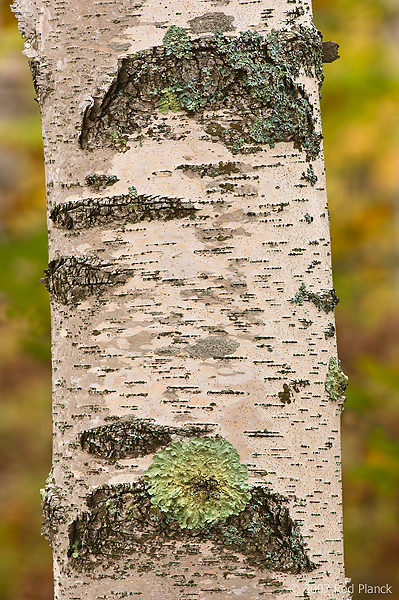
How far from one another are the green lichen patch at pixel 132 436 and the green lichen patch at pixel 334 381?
26 centimetres

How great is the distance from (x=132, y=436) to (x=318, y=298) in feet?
1.46

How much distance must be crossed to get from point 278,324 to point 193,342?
166mm

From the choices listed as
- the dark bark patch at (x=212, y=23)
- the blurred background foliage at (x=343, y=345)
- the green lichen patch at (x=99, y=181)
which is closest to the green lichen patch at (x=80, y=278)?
the green lichen patch at (x=99, y=181)

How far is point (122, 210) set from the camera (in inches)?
41.8

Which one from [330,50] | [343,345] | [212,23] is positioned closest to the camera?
[212,23]

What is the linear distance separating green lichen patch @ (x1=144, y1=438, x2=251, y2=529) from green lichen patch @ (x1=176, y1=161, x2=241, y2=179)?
0.50 m

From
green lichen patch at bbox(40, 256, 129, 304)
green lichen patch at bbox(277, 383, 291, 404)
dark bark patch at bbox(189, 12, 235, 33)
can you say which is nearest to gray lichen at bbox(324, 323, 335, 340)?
green lichen patch at bbox(277, 383, 291, 404)

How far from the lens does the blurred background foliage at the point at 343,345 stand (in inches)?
119

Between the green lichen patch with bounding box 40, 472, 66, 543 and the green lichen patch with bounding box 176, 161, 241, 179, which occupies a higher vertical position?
the green lichen patch with bounding box 176, 161, 241, 179

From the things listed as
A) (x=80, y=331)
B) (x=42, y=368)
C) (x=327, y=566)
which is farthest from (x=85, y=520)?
(x=42, y=368)

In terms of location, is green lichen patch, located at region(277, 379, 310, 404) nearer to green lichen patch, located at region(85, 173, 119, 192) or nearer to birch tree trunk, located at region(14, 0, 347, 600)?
birch tree trunk, located at region(14, 0, 347, 600)

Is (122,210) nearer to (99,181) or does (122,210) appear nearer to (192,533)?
(99,181)

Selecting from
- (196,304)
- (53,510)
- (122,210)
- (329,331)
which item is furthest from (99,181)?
(53,510)

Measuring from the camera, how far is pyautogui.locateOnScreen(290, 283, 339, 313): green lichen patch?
1.08 metres
